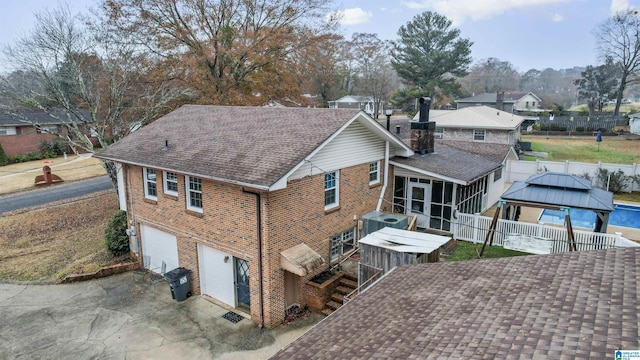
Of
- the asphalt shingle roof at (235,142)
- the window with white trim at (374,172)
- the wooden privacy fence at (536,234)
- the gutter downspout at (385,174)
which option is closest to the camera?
the asphalt shingle roof at (235,142)

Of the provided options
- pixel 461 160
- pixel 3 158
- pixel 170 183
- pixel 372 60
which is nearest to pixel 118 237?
pixel 170 183

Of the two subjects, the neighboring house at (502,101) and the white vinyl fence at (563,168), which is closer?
the white vinyl fence at (563,168)

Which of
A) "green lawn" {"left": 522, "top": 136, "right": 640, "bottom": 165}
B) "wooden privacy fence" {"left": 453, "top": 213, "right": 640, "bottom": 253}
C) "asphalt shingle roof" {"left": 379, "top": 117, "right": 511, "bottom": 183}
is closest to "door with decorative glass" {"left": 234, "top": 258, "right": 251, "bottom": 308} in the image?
"asphalt shingle roof" {"left": 379, "top": 117, "right": 511, "bottom": 183}

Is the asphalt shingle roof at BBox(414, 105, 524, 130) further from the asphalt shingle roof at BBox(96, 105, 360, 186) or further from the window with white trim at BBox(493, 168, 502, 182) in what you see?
the asphalt shingle roof at BBox(96, 105, 360, 186)

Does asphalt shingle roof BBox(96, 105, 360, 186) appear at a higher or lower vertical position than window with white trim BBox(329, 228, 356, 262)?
higher

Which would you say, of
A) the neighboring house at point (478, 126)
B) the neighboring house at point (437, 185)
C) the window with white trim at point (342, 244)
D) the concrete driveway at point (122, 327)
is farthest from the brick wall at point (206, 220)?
the neighboring house at point (478, 126)

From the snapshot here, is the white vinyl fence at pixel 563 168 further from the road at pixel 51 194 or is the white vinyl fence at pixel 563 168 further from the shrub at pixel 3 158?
the shrub at pixel 3 158

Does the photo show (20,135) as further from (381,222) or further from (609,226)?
(609,226)
